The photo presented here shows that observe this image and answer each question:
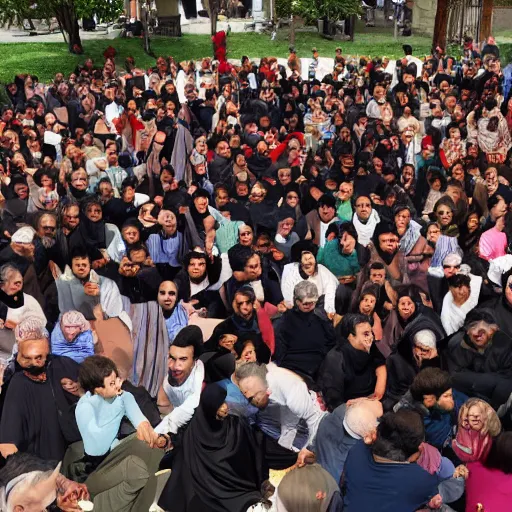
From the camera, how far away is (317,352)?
20.3 feet

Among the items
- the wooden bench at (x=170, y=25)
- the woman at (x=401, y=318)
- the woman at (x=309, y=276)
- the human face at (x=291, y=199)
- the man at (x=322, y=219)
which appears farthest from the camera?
the wooden bench at (x=170, y=25)

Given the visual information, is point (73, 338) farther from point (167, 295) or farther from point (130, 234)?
point (130, 234)

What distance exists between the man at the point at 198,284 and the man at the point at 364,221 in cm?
162

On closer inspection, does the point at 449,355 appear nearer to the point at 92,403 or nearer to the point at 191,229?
the point at 92,403

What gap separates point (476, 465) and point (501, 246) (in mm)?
3416

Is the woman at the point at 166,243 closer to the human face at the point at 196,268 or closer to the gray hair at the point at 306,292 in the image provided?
the human face at the point at 196,268

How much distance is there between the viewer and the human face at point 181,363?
527cm

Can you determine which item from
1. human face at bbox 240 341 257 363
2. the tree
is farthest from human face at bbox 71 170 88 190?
the tree

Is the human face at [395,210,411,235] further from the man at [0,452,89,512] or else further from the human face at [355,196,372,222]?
the man at [0,452,89,512]

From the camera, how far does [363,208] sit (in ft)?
25.8

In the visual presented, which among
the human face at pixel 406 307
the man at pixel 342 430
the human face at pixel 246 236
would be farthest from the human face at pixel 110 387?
the human face at pixel 246 236

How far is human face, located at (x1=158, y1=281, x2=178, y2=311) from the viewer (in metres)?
6.15

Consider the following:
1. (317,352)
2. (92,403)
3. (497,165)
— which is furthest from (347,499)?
(497,165)

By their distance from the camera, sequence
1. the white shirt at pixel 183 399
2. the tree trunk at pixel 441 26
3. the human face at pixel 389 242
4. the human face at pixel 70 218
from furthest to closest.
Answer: the tree trunk at pixel 441 26 < the human face at pixel 70 218 < the human face at pixel 389 242 < the white shirt at pixel 183 399
